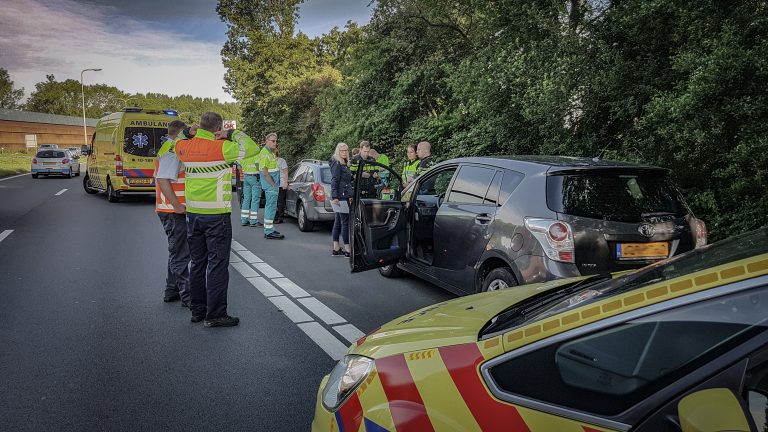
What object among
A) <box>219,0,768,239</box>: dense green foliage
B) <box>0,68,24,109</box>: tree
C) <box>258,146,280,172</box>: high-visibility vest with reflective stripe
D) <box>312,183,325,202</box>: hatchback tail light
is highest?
<box>0,68,24,109</box>: tree

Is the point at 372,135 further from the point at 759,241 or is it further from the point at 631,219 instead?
the point at 759,241

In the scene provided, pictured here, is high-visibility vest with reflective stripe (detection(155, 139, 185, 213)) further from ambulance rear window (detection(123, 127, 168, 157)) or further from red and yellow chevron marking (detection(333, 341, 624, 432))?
ambulance rear window (detection(123, 127, 168, 157))

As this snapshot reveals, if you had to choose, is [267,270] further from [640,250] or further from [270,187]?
[640,250]

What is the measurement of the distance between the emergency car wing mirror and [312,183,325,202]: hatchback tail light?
9.65m

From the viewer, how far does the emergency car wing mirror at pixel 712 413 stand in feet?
4.60

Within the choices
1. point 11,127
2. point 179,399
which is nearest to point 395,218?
point 179,399

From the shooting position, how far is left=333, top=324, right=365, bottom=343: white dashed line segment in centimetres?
484

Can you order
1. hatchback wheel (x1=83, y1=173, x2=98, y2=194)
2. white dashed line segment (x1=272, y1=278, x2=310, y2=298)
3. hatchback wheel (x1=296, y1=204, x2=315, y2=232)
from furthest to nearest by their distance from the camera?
1. hatchback wheel (x1=83, y1=173, x2=98, y2=194)
2. hatchback wheel (x1=296, y1=204, x2=315, y2=232)
3. white dashed line segment (x1=272, y1=278, x2=310, y2=298)

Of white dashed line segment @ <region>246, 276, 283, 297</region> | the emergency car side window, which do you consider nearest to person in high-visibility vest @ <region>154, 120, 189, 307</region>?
white dashed line segment @ <region>246, 276, 283, 297</region>

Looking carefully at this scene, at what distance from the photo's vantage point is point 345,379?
92.2 inches

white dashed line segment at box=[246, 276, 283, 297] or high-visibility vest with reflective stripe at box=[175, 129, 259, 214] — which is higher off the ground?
high-visibility vest with reflective stripe at box=[175, 129, 259, 214]

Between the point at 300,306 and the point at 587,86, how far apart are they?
6054 millimetres

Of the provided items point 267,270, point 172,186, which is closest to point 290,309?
point 172,186

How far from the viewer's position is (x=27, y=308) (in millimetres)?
5707
